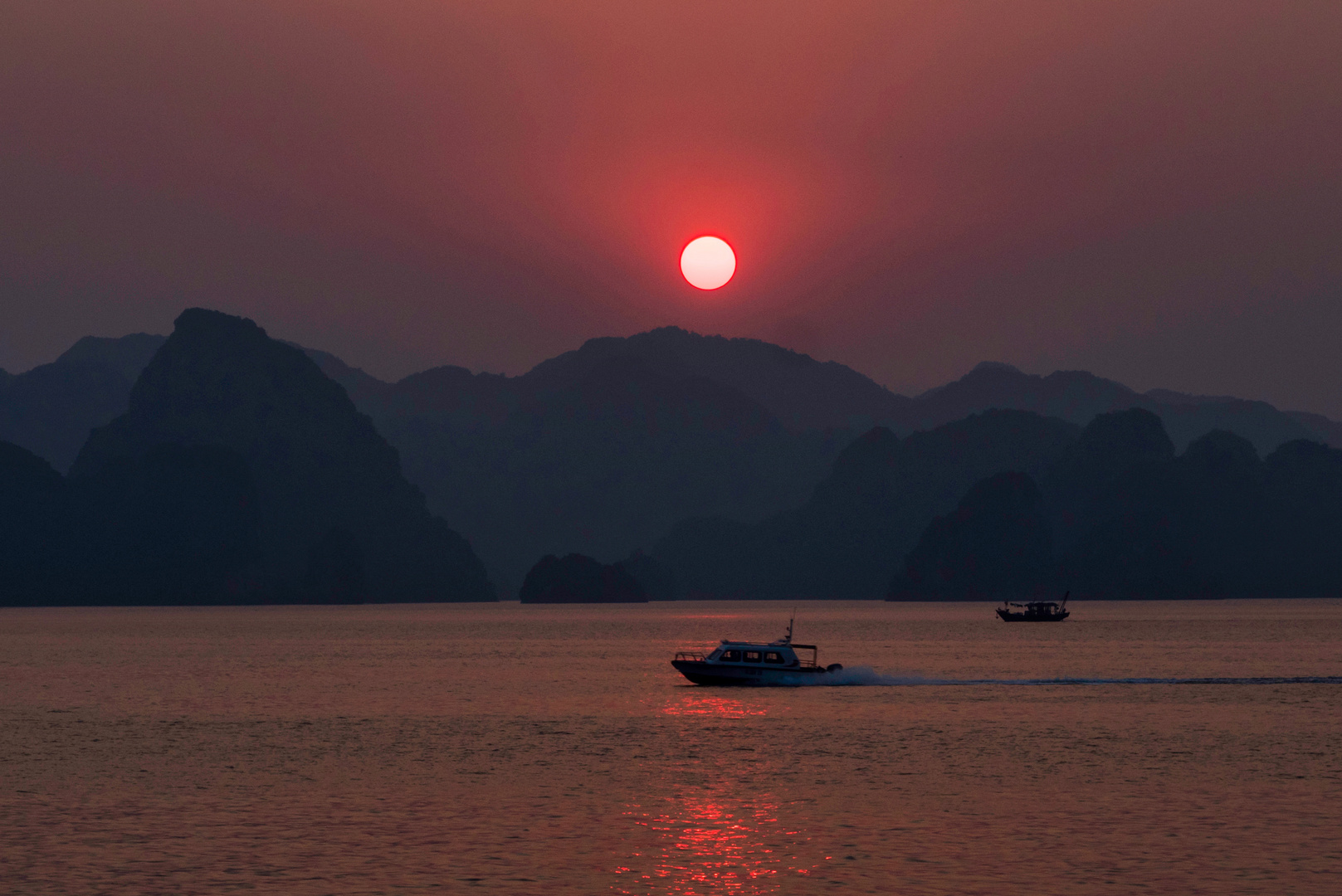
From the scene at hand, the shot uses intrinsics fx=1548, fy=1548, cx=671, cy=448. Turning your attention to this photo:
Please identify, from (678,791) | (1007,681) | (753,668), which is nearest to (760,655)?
(753,668)

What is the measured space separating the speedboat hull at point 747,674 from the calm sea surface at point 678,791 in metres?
1.76

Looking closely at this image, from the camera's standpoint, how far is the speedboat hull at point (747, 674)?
420ft

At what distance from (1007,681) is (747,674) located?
28.3 m

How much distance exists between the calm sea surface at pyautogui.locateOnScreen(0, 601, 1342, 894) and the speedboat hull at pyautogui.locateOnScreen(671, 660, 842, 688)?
5.76 feet

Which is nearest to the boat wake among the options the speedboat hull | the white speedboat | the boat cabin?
the speedboat hull

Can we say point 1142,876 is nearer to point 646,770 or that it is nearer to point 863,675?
→ point 646,770

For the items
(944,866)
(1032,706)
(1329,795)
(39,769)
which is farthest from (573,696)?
(944,866)

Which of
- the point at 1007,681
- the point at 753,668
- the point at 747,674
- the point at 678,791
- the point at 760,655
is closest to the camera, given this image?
the point at 678,791

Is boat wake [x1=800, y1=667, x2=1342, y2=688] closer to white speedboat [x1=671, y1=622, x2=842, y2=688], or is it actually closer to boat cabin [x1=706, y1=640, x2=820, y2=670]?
white speedboat [x1=671, y1=622, x2=842, y2=688]

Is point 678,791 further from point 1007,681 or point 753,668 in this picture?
point 1007,681

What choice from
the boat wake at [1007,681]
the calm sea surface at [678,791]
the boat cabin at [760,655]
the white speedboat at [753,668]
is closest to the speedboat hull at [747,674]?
the white speedboat at [753,668]

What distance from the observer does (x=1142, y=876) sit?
49250 millimetres

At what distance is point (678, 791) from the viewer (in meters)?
70.5

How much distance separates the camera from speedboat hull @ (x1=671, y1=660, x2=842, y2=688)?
128125 mm
